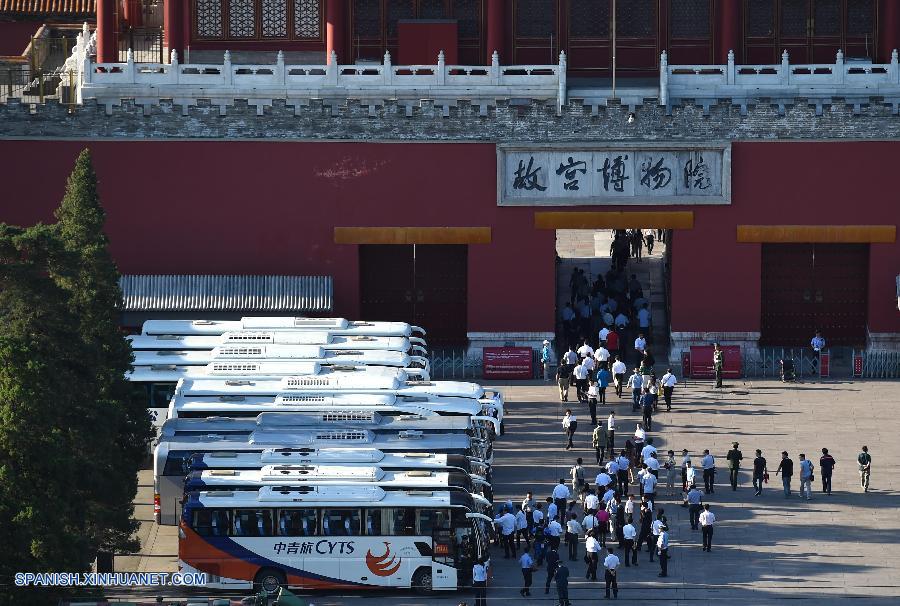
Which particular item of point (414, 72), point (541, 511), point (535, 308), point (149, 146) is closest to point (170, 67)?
point (149, 146)

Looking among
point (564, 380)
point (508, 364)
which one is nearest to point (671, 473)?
point (564, 380)

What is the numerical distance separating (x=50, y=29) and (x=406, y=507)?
36370mm

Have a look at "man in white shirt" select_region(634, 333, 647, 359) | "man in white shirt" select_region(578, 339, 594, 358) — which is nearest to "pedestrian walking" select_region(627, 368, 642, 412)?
"man in white shirt" select_region(578, 339, 594, 358)

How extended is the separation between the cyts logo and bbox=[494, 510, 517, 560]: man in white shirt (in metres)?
2.85

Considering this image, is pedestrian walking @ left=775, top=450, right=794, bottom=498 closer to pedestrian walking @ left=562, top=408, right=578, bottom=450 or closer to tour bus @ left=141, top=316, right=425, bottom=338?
pedestrian walking @ left=562, top=408, right=578, bottom=450

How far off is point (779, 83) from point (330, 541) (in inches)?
902

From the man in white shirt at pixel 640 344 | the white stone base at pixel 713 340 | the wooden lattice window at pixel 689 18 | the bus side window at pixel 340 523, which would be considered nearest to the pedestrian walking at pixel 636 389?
the man in white shirt at pixel 640 344

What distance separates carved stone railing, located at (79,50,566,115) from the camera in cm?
6919

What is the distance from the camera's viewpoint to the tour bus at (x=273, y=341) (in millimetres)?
63688

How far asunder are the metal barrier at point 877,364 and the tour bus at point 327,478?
17.8m

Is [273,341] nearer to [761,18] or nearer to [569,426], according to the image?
[569,426]

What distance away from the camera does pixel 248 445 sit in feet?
185

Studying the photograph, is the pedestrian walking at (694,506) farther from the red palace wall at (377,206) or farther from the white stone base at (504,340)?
the red palace wall at (377,206)

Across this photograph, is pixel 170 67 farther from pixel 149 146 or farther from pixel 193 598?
pixel 193 598
